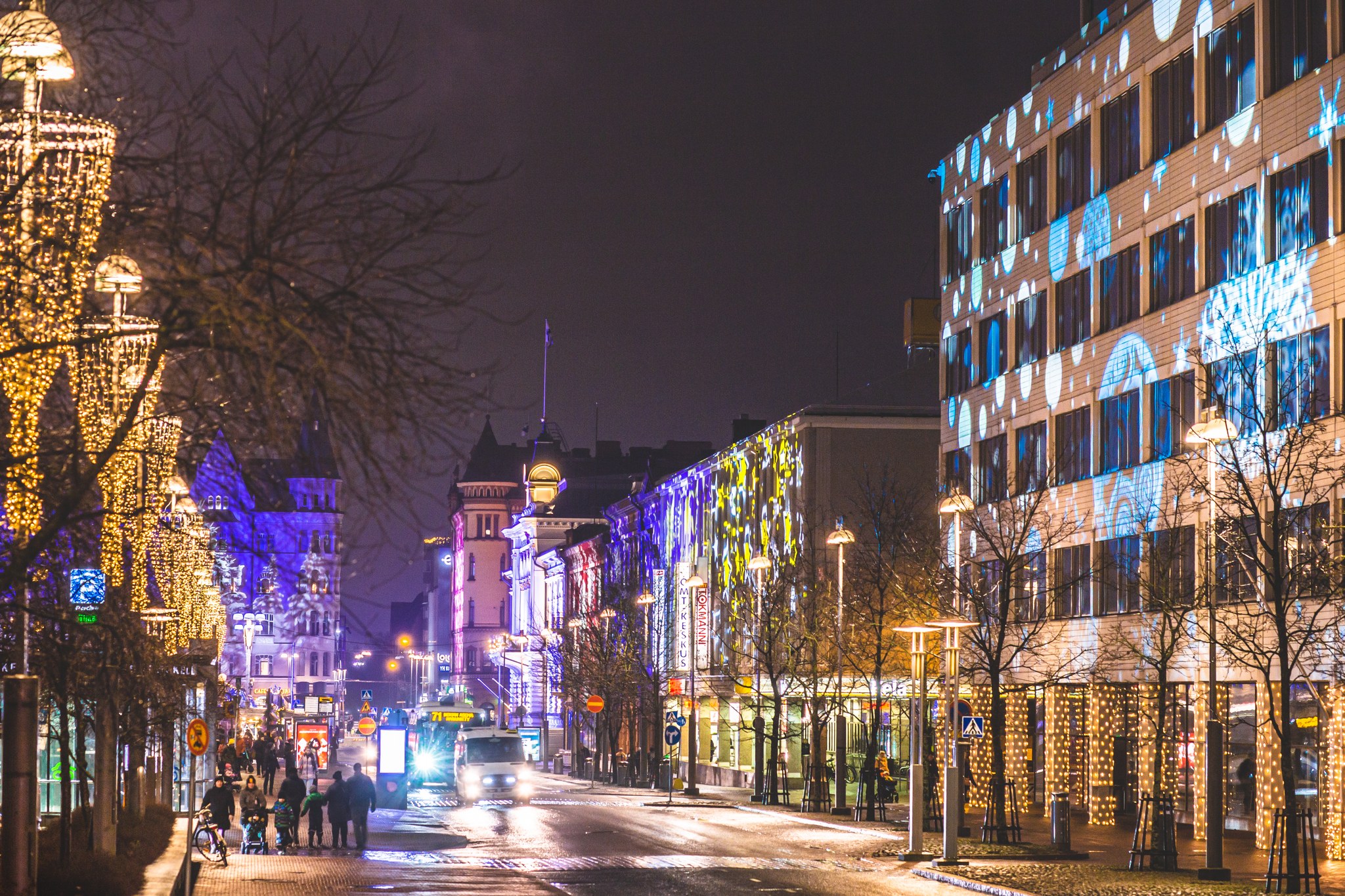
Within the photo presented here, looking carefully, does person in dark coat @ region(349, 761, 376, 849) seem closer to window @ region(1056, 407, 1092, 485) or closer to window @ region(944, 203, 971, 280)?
window @ region(1056, 407, 1092, 485)

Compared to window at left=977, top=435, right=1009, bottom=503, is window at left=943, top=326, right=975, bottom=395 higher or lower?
higher

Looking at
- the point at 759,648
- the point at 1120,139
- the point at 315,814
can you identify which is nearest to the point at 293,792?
the point at 315,814

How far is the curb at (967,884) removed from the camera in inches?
1033

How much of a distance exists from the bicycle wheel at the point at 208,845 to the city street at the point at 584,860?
1.10ft

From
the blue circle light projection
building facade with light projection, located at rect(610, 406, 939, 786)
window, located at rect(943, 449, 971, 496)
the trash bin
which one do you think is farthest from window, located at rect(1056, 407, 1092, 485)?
the trash bin

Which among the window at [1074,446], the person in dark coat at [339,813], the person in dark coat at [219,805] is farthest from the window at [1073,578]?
the person in dark coat at [219,805]

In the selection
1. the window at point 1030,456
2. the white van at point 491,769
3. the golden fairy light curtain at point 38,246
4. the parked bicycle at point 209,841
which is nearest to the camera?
the golden fairy light curtain at point 38,246

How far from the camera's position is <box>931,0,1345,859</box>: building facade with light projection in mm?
35750

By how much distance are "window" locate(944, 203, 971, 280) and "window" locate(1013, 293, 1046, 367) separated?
415 centimetres

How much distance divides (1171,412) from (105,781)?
25845 mm

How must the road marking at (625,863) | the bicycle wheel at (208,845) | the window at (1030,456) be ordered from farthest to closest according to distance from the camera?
the window at (1030,456)
the bicycle wheel at (208,845)
the road marking at (625,863)

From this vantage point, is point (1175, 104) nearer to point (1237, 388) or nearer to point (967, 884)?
point (1237, 388)

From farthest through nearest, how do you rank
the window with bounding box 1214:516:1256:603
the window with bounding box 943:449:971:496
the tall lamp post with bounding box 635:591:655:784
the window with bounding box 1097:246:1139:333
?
the tall lamp post with bounding box 635:591:655:784 → the window with bounding box 943:449:971:496 → the window with bounding box 1097:246:1139:333 → the window with bounding box 1214:516:1256:603

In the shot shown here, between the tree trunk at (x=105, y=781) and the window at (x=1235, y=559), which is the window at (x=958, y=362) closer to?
the window at (x=1235, y=559)
